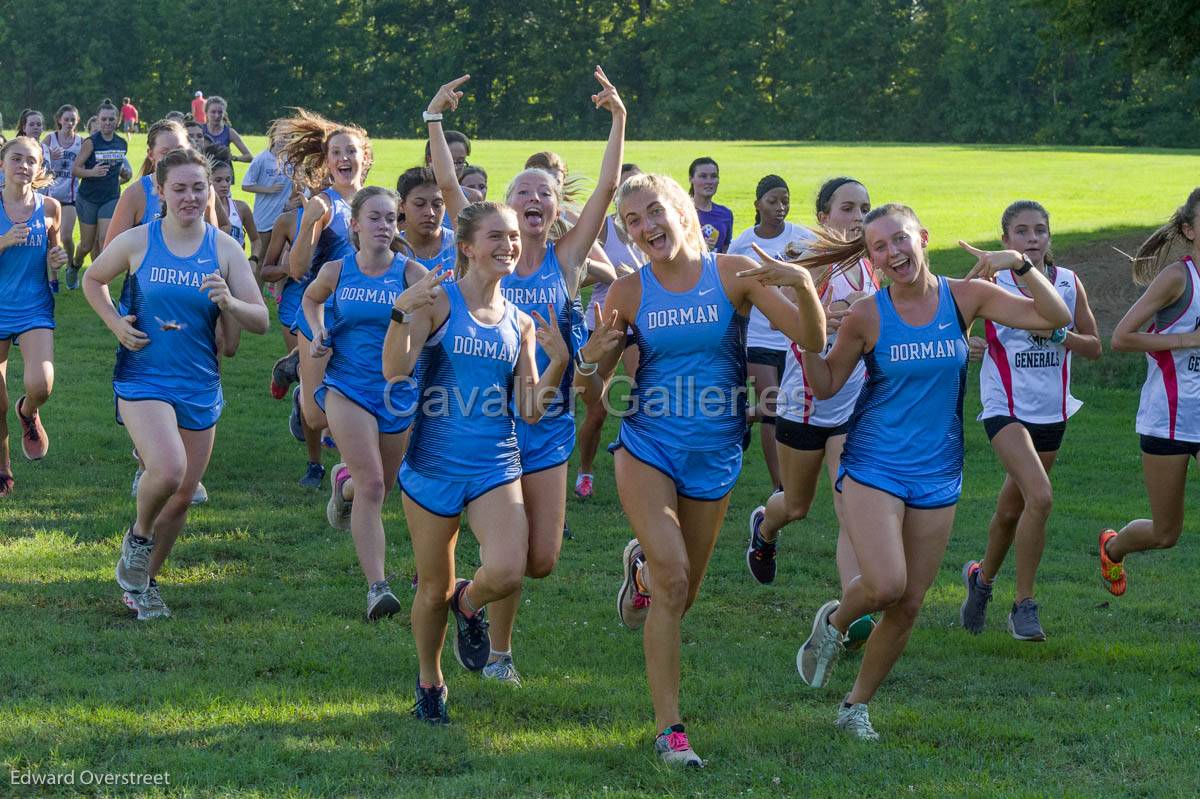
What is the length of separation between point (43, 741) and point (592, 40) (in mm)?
68581

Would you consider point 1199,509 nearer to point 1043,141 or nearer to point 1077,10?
point 1077,10

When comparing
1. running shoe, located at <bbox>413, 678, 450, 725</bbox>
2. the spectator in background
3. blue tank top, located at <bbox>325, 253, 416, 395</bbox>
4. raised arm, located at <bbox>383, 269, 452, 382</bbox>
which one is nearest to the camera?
raised arm, located at <bbox>383, 269, 452, 382</bbox>

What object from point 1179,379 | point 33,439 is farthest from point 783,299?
point 33,439

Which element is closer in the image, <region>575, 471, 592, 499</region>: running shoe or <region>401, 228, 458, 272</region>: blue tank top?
<region>401, 228, 458, 272</region>: blue tank top

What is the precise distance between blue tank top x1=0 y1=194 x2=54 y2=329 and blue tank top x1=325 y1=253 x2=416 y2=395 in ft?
9.30

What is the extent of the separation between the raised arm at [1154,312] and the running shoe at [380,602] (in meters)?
3.83

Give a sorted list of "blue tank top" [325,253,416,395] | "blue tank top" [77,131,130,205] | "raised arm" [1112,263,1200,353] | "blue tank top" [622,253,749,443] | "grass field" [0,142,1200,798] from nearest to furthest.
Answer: "grass field" [0,142,1200,798]
"blue tank top" [622,253,749,443]
"raised arm" [1112,263,1200,353]
"blue tank top" [325,253,416,395]
"blue tank top" [77,131,130,205]

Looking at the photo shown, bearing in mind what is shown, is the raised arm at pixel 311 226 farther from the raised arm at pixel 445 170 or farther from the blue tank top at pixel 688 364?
the blue tank top at pixel 688 364

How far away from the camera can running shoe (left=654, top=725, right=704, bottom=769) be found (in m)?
5.80

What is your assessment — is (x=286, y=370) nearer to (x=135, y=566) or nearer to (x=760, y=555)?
(x=135, y=566)

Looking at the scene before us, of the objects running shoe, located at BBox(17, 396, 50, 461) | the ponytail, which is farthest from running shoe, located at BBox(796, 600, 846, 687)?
running shoe, located at BBox(17, 396, 50, 461)

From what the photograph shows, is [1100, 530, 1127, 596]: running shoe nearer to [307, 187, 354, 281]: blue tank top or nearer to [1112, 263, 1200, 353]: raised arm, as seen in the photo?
[1112, 263, 1200, 353]: raised arm

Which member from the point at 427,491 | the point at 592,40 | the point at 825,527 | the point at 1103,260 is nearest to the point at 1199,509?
the point at 825,527

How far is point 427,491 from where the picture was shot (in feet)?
20.1
